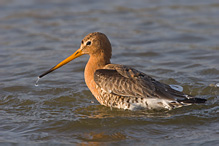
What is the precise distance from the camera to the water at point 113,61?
21.6ft

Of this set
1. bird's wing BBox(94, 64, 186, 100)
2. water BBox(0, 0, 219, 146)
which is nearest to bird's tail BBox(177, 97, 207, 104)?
bird's wing BBox(94, 64, 186, 100)

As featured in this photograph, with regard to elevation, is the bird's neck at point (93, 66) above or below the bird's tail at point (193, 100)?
above

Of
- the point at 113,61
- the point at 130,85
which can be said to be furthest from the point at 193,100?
the point at 113,61

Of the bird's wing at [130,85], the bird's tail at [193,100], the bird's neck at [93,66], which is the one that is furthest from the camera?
the bird's neck at [93,66]

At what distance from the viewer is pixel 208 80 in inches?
352

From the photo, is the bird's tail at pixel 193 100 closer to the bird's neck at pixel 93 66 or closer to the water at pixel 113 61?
the water at pixel 113 61

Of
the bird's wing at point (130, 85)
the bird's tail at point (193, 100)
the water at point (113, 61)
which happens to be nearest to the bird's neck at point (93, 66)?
the bird's wing at point (130, 85)

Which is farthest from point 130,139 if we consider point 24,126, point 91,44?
point 91,44

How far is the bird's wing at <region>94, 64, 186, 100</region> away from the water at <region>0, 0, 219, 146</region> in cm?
36

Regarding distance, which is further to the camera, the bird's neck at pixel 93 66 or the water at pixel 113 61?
the bird's neck at pixel 93 66

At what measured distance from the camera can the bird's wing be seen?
7.29m

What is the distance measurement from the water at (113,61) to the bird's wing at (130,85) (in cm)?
36

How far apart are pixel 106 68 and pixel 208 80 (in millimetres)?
2508

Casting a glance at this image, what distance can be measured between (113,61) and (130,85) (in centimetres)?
319
